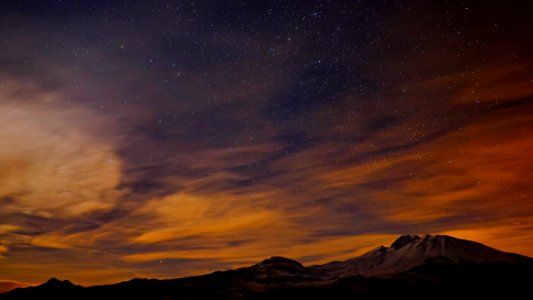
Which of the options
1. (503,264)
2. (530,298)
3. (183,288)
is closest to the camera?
(530,298)

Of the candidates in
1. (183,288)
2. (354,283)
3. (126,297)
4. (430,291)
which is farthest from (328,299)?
(126,297)

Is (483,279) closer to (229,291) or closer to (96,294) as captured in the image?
(229,291)

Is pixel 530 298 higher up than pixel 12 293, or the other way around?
pixel 12 293

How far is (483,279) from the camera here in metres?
167

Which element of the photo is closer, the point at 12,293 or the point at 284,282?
the point at 12,293

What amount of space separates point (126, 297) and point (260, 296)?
4280 centimetres

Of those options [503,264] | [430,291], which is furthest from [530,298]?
[503,264]

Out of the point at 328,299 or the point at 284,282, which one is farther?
the point at 284,282

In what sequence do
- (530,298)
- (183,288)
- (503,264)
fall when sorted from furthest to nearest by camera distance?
(503,264) < (183,288) < (530,298)

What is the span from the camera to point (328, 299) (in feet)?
437

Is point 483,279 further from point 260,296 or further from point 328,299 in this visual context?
point 260,296

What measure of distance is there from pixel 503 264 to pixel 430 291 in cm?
6239

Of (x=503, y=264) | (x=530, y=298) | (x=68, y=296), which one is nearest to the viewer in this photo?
(x=530, y=298)

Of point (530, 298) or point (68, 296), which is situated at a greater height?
point (68, 296)
